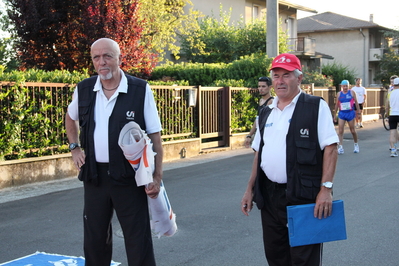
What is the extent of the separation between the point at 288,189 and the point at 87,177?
1490 millimetres

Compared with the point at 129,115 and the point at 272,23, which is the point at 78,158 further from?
the point at 272,23

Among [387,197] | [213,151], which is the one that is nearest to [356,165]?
[387,197]

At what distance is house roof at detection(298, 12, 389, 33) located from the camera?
48.4 meters

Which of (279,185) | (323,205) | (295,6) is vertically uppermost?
(295,6)

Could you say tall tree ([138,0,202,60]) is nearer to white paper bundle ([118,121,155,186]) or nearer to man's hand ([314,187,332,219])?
white paper bundle ([118,121,155,186])

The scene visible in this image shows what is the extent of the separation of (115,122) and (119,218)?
0.73 metres

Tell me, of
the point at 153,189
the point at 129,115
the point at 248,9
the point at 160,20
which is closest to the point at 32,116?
the point at 129,115

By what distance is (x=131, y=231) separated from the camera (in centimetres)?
362

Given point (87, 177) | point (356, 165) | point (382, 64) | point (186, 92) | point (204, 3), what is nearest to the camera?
point (87, 177)

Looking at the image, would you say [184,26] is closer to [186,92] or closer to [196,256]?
[186,92]

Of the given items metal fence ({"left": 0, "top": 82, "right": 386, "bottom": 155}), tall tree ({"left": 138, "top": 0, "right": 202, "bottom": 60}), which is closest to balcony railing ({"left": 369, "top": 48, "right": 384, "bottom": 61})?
tall tree ({"left": 138, "top": 0, "right": 202, "bottom": 60})

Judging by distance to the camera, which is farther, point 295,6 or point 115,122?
point 295,6

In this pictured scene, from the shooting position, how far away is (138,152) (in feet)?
11.4

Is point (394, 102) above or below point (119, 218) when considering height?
above
